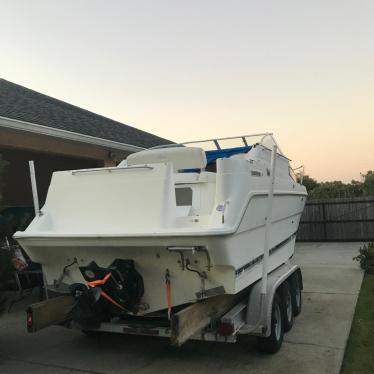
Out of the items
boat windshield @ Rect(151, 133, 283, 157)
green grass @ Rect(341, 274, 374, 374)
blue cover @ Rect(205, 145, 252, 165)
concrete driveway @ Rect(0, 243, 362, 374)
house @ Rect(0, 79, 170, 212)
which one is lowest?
green grass @ Rect(341, 274, 374, 374)

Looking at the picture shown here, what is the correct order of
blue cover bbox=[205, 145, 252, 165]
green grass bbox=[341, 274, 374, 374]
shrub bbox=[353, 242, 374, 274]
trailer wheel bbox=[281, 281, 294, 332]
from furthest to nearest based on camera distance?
shrub bbox=[353, 242, 374, 274] < blue cover bbox=[205, 145, 252, 165] < trailer wheel bbox=[281, 281, 294, 332] < green grass bbox=[341, 274, 374, 374]

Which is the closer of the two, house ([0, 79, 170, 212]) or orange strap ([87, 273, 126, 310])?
orange strap ([87, 273, 126, 310])

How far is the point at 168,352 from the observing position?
18.6ft

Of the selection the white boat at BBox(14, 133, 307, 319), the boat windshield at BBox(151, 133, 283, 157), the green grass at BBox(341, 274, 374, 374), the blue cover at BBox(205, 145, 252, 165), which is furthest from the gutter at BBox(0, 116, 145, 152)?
the green grass at BBox(341, 274, 374, 374)

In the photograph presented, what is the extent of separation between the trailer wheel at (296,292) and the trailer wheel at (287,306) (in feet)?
0.73

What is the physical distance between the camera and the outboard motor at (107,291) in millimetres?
4773

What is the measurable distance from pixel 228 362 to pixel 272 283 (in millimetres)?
1068

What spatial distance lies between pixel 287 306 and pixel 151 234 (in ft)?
8.95

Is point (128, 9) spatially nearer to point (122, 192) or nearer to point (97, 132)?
point (97, 132)

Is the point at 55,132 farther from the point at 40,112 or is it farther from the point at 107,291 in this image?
the point at 107,291

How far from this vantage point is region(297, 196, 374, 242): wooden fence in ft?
57.5

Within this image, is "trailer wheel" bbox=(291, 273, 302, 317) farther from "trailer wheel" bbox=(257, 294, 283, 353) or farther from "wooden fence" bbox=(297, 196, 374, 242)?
"wooden fence" bbox=(297, 196, 374, 242)

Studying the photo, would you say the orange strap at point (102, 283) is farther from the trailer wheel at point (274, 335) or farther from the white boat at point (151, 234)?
the trailer wheel at point (274, 335)

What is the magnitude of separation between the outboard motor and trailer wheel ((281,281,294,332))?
7.01 feet
